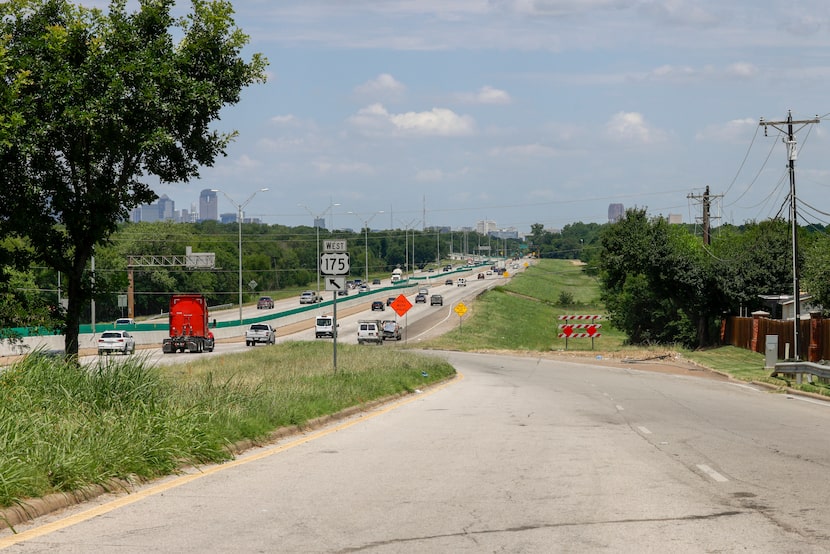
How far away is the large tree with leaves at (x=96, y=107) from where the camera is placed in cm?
2056

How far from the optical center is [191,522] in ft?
27.6

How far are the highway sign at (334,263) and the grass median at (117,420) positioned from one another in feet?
15.6

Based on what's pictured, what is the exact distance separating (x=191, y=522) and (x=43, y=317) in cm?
1431

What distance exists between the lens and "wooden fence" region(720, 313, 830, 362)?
1750 inches

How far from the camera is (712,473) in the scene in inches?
458

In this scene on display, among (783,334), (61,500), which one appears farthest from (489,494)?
(783,334)

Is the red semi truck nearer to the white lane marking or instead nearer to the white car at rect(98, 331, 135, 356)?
the white car at rect(98, 331, 135, 356)

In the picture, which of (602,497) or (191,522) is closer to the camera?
(191,522)

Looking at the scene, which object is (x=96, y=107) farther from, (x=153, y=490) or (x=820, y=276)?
(x=820, y=276)

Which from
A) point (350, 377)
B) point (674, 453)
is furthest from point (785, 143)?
point (674, 453)

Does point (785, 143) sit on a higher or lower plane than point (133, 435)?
higher

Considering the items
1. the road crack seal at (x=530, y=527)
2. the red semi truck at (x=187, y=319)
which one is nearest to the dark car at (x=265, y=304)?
the red semi truck at (x=187, y=319)

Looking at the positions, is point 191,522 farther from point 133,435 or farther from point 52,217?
point 52,217

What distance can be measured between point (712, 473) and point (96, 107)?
14265 millimetres
